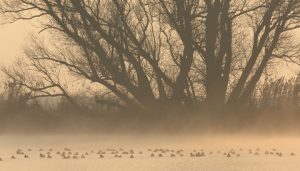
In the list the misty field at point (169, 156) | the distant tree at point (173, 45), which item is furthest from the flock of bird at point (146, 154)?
the distant tree at point (173, 45)

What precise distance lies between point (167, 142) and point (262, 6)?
8.39 m

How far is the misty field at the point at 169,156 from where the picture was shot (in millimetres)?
13820

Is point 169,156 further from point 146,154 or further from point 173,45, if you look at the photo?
point 173,45

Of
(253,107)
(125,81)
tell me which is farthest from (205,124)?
(125,81)

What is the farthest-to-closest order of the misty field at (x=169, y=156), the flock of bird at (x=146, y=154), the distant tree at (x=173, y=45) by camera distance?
1. the distant tree at (x=173, y=45)
2. the flock of bird at (x=146, y=154)
3. the misty field at (x=169, y=156)

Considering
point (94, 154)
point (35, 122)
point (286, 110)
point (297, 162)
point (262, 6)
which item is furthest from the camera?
point (35, 122)

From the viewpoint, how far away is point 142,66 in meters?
29.6

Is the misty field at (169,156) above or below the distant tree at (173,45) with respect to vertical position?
below

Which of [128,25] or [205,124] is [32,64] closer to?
[128,25]

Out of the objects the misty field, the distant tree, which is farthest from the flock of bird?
the distant tree

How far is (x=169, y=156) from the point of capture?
16.2 metres

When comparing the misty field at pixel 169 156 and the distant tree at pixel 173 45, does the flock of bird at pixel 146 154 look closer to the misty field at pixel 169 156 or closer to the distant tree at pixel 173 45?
the misty field at pixel 169 156

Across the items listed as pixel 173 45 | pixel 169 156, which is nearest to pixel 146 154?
pixel 169 156

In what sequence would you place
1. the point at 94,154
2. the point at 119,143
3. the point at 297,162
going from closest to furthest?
the point at 297,162, the point at 94,154, the point at 119,143
